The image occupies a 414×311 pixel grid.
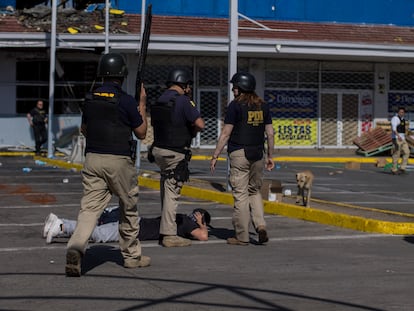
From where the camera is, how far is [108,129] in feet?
27.1

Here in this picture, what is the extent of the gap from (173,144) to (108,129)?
6.50ft

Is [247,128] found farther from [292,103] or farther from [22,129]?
[292,103]

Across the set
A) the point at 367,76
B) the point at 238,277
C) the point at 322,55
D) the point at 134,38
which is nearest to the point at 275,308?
the point at 238,277

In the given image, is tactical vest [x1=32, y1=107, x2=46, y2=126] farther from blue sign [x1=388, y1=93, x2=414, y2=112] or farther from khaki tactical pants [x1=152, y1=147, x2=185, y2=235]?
khaki tactical pants [x1=152, y1=147, x2=185, y2=235]

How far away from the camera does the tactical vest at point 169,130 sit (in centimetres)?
1014

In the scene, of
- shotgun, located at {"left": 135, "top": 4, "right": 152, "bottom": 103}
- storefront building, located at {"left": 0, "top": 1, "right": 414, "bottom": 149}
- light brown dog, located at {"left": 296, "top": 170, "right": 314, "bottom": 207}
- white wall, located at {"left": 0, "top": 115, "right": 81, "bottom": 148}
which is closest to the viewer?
shotgun, located at {"left": 135, "top": 4, "right": 152, "bottom": 103}

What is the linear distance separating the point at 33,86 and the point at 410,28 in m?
15.2

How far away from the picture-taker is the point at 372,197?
17172mm

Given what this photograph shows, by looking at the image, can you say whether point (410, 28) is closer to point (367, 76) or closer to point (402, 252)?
point (367, 76)

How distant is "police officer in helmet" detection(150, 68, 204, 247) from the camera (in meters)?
10.1

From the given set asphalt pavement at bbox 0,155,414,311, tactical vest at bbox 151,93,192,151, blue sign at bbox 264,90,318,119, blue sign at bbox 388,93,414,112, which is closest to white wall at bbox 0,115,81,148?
blue sign at bbox 264,90,318,119

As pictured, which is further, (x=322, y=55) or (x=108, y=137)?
(x=322, y=55)

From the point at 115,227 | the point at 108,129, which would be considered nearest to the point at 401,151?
the point at 115,227

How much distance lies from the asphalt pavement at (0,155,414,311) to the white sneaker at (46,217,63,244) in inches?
3.9
